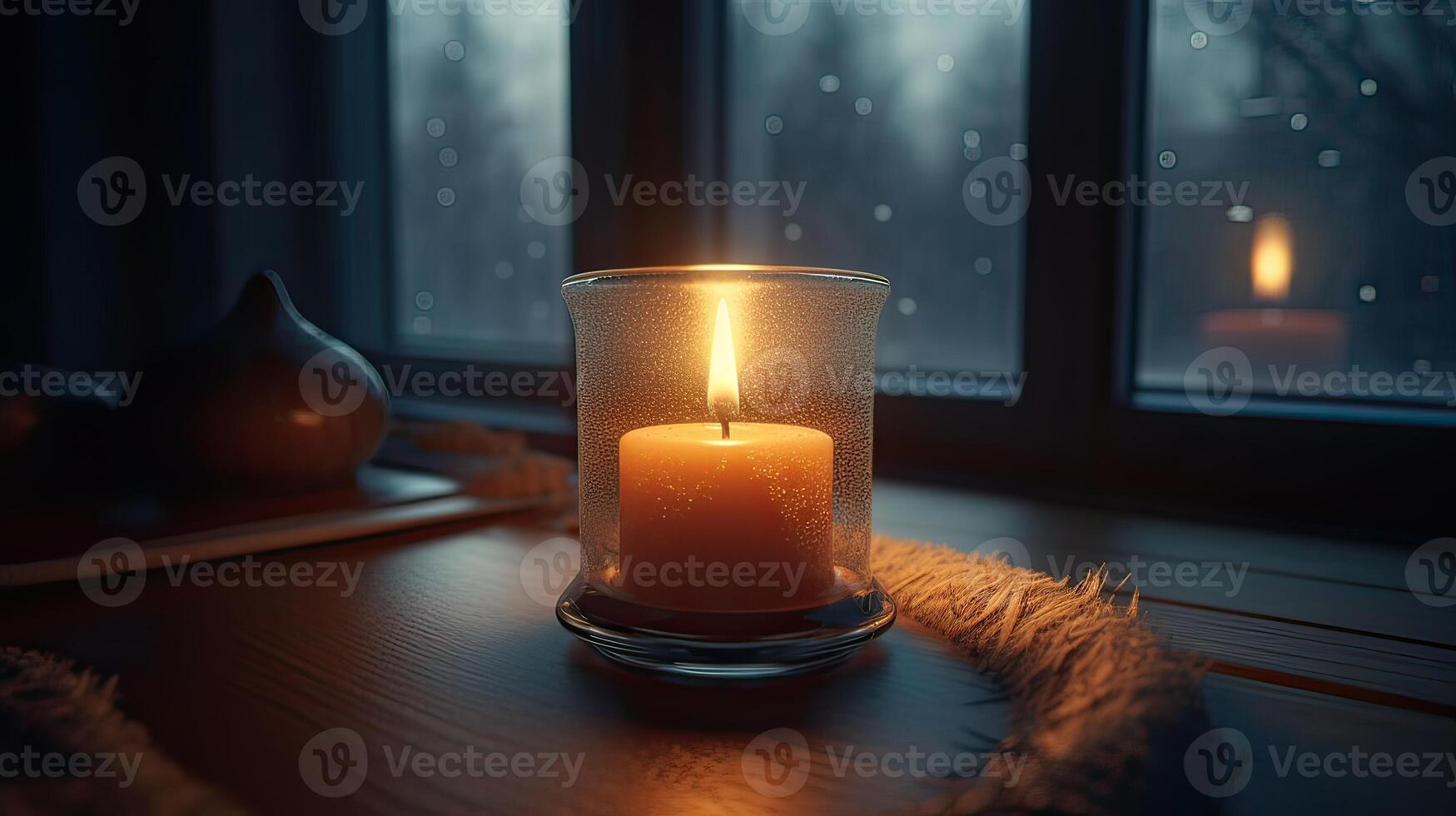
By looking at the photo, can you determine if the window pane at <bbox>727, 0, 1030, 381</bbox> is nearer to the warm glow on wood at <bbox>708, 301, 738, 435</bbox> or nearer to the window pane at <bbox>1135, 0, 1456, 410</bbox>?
the window pane at <bbox>1135, 0, 1456, 410</bbox>

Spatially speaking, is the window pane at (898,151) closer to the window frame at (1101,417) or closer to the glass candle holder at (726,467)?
the window frame at (1101,417)

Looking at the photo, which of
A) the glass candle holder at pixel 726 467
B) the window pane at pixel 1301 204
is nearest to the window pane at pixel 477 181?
the window pane at pixel 1301 204

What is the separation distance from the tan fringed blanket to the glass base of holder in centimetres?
6

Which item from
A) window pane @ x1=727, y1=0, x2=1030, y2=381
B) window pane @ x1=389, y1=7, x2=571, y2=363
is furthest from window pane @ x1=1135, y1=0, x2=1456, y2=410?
window pane @ x1=389, y1=7, x2=571, y2=363

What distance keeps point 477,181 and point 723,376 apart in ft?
4.34

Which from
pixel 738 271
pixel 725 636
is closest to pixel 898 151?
pixel 738 271

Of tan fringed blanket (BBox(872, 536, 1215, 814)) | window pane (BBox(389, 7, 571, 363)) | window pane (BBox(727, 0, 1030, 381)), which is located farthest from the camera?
window pane (BBox(389, 7, 571, 363))

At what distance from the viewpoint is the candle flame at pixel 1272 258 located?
87 cm

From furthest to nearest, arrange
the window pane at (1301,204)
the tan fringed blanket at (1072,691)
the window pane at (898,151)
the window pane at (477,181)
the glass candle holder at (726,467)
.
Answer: the window pane at (477,181) < the window pane at (898,151) < the window pane at (1301,204) < the glass candle holder at (726,467) < the tan fringed blanket at (1072,691)

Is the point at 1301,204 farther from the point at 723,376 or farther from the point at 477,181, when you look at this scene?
the point at 477,181

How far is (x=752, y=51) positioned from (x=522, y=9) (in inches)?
20.5

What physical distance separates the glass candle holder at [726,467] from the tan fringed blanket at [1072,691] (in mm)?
51

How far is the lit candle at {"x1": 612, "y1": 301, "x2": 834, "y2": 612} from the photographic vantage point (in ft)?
1.41

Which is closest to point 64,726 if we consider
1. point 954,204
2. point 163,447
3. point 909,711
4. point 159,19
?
point 909,711
